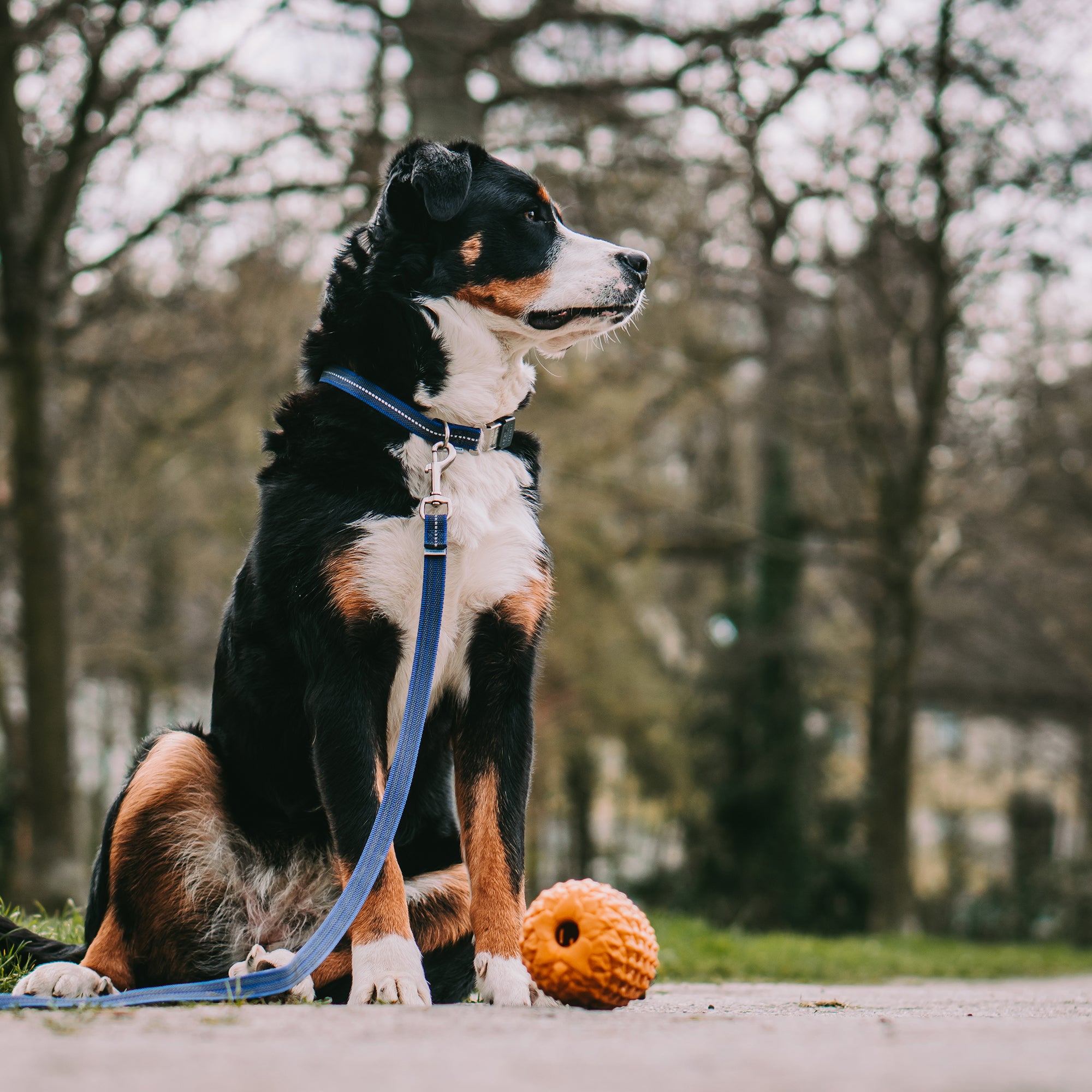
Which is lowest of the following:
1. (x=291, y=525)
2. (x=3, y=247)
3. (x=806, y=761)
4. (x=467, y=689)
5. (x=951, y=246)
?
(x=806, y=761)

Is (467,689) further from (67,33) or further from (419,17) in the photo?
(67,33)

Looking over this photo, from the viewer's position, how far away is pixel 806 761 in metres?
14.6

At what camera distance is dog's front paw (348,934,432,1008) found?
264cm

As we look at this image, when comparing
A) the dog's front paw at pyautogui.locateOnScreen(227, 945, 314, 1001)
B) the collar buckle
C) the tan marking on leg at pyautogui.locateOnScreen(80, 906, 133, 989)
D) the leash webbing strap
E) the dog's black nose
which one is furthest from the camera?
the dog's black nose

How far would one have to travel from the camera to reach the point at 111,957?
2.99m

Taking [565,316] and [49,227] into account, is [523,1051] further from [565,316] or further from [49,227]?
[49,227]

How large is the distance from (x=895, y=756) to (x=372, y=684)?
36.1ft

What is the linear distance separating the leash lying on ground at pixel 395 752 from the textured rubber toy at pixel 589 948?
0.43 meters

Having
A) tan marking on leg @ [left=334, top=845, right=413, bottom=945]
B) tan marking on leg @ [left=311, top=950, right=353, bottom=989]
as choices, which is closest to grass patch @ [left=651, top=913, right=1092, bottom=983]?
tan marking on leg @ [left=311, top=950, right=353, bottom=989]

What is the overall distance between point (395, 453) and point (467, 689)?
0.67 m

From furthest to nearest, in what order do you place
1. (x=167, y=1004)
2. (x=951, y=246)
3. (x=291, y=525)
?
(x=951, y=246) → (x=291, y=525) → (x=167, y=1004)

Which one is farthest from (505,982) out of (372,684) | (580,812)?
(580,812)

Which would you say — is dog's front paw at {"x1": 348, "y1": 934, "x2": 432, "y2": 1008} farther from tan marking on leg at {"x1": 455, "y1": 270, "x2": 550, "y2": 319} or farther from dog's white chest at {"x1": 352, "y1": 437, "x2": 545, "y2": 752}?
tan marking on leg at {"x1": 455, "y1": 270, "x2": 550, "y2": 319}

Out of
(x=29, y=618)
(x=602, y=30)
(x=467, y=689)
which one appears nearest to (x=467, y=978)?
(x=467, y=689)
